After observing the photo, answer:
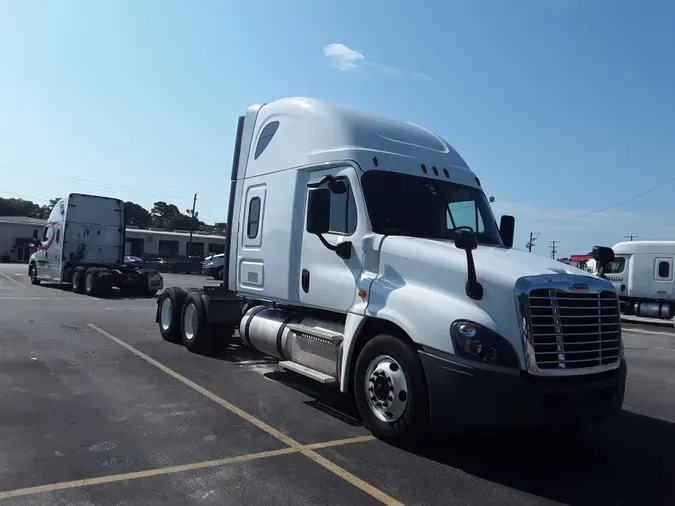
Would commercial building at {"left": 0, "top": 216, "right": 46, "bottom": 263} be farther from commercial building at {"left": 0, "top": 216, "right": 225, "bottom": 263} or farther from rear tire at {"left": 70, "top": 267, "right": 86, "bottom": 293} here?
rear tire at {"left": 70, "top": 267, "right": 86, "bottom": 293}

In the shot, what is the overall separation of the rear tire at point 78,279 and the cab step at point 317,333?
56.6ft

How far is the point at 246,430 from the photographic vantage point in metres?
5.57

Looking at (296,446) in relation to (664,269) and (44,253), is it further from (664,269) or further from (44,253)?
(44,253)

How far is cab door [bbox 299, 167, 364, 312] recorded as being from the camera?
6.12 metres

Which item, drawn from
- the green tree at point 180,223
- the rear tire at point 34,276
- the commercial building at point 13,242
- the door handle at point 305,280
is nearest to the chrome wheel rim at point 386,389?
the door handle at point 305,280

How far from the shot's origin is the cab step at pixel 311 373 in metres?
6.14

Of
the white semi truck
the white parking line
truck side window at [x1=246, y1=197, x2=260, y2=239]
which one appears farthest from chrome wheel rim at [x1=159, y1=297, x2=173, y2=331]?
the white parking line

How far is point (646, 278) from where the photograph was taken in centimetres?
2242

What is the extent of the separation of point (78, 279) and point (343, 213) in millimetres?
18685

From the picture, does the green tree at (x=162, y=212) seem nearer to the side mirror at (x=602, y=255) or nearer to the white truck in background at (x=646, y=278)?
the white truck in background at (x=646, y=278)

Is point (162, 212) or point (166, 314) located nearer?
point (166, 314)

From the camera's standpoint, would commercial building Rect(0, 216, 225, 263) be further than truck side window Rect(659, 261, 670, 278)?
Yes

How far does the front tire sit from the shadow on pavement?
0.31 meters

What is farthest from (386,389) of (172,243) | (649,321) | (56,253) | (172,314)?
(172,243)
